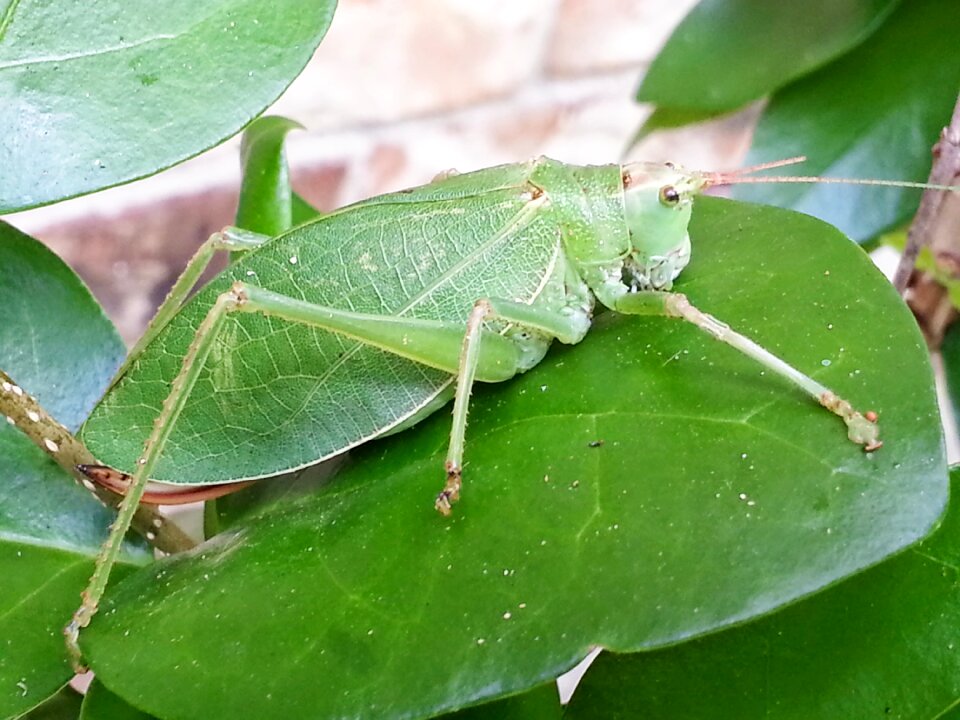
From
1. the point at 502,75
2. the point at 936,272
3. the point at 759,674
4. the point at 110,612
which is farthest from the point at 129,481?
the point at 502,75

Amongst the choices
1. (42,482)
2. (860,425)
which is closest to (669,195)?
(860,425)

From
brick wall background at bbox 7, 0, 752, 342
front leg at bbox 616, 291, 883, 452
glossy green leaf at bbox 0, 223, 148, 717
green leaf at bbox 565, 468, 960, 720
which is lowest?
brick wall background at bbox 7, 0, 752, 342

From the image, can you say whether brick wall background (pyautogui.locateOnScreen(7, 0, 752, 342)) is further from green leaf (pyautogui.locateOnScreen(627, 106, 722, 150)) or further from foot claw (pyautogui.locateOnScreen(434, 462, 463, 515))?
foot claw (pyautogui.locateOnScreen(434, 462, 463, 515))

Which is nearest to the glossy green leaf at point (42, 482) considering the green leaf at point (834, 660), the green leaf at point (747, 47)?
the green leaf at point (834, 660)

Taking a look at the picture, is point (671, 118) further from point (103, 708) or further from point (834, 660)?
point (103, 708)

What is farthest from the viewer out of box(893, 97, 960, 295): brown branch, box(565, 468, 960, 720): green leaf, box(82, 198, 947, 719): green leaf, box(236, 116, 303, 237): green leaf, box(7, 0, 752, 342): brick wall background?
box(7, 0, 752, 342): brick wall background

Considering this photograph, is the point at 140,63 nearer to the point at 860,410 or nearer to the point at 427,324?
the point at 427,324

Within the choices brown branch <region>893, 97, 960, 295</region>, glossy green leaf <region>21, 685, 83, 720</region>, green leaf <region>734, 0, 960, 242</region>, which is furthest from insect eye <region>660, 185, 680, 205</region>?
glossy green leaf <region>21, 685, 83, 720</region>
